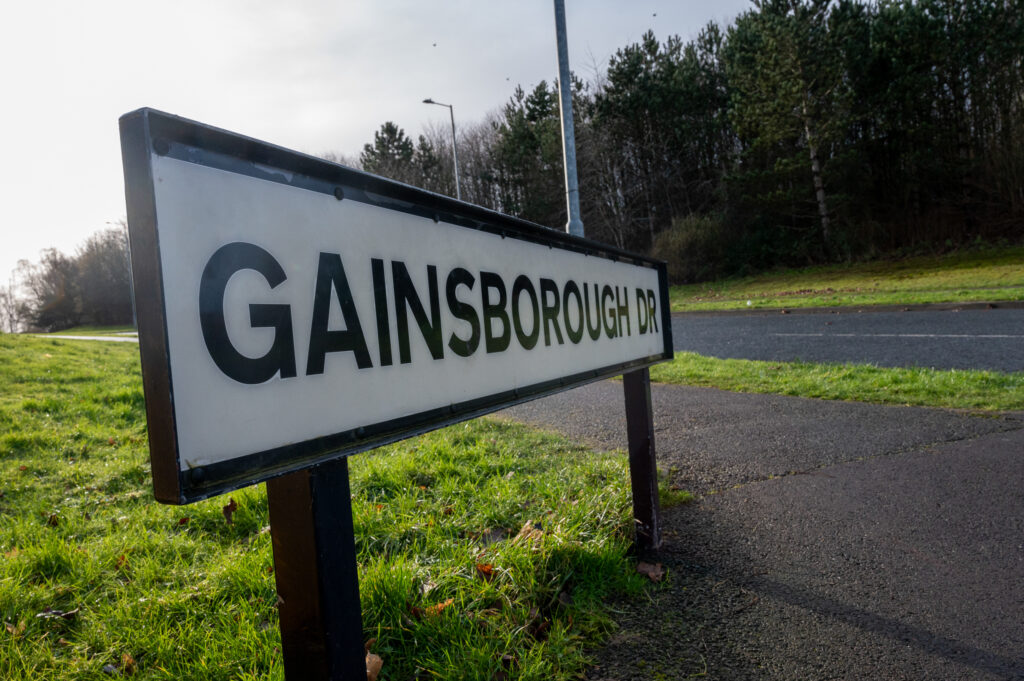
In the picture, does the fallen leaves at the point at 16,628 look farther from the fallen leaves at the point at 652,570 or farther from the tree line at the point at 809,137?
the tree line at the point at 809,137

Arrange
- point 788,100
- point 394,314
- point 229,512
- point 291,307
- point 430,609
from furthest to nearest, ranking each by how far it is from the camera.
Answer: point 788,100, point 229,512, point 430,609, point 394,314, point 291,307

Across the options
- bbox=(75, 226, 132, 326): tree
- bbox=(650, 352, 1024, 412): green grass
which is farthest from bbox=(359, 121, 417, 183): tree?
bbox=(650, 352, 1024, 412): green grass

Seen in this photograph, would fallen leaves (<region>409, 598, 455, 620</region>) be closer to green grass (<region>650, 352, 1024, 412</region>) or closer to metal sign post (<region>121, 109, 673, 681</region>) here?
metal sign post (<region>121, 109, 673, 681</region>)

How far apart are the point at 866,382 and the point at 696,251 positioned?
24.4m

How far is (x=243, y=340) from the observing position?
93 centimetres

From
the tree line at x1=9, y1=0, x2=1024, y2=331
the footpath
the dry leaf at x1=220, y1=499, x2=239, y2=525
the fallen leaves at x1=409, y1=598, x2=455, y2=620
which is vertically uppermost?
the tree line at x1=9, y1=0, x2=1024, y2=331

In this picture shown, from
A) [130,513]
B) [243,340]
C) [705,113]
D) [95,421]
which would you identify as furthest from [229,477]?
[705,113]

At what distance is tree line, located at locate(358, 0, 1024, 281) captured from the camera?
25.8 meters

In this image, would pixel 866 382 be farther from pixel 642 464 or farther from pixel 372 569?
pixel 372 569

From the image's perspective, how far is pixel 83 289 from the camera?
2502 inches

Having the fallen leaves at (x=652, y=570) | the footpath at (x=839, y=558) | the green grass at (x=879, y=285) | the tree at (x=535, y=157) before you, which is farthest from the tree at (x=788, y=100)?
the fallen leaves at (x=652, y=570)

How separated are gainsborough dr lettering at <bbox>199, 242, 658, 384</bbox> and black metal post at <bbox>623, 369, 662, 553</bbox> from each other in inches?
24.6

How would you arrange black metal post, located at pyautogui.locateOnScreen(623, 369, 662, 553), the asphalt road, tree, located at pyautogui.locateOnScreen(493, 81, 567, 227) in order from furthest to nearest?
tree, located at pyautogui.locateOnScreen(493, 81, 567, 227) < the asphalt road < black metal post, located at pyautogui.locateOnScreen(623, 369, 662, 553)

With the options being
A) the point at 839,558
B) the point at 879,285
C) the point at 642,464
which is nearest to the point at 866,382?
the point at 839,558
